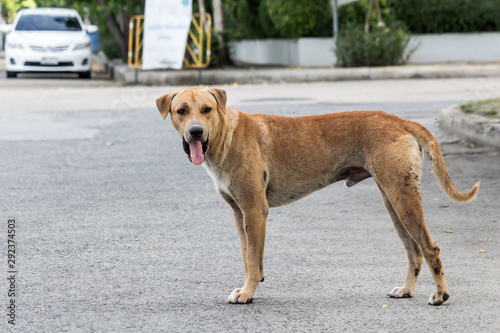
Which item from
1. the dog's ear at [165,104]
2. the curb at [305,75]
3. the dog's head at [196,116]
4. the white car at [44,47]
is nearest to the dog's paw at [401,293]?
the dog's head at [196,116]

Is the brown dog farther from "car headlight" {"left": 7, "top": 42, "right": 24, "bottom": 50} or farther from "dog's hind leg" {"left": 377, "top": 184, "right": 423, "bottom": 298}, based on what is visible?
"car headlight" {"left": 7, "top": 42, "right": 24, "bottom": 50}

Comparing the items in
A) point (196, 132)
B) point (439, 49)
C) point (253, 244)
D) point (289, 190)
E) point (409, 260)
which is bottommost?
point (439, 49)

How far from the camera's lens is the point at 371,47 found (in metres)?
21.2

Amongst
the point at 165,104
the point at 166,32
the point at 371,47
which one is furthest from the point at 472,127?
the point at 166,32

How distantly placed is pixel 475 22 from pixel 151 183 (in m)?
18.0

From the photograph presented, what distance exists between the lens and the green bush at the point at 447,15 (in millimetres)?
23688

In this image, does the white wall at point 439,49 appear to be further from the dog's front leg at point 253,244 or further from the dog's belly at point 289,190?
the dog's front leg at point 253,244

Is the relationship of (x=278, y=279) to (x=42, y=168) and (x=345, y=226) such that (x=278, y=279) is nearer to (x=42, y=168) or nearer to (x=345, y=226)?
(x=345, y=226)

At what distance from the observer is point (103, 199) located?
7.52 metres

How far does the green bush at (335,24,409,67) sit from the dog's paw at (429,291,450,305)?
56.2ft

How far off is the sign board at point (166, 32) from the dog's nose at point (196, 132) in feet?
53.9

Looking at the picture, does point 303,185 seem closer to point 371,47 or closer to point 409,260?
point 409,260

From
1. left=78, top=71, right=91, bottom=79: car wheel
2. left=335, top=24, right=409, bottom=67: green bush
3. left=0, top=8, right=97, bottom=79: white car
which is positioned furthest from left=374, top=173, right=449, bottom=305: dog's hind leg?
left=78, top=71, right=91, bottom=79: car wheel

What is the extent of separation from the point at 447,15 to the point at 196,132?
20865 millimetres
